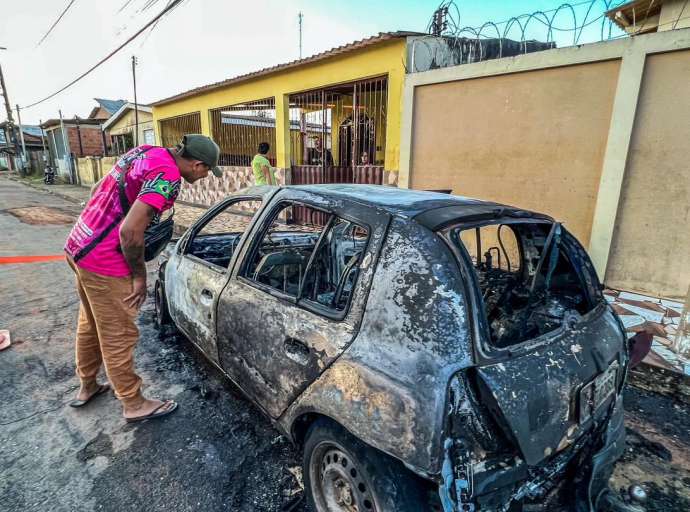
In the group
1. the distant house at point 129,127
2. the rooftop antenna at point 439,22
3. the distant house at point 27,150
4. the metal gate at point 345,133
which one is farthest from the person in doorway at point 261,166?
the distant house at point 27,150

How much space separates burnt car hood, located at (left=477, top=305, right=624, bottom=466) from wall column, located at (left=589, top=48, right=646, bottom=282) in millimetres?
3936

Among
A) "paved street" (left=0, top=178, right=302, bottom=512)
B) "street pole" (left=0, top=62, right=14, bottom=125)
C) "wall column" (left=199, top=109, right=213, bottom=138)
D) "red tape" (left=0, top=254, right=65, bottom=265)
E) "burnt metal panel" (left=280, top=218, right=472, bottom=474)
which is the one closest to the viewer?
"burnt metal panel" (left=280, top=218, right=472, bottom=474)

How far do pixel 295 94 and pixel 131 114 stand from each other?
1403cm

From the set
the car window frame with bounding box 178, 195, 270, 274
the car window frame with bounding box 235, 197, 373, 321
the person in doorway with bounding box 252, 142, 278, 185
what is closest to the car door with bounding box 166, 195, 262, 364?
the car window frame with bounding box 178, 195, 270, 274

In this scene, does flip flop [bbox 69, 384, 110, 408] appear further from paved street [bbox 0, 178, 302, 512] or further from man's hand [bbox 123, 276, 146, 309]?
man's hand [bbox 123, 276, 146, 309]

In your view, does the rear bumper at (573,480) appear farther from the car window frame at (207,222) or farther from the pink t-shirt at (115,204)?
the pink t-shirt at (115,204)

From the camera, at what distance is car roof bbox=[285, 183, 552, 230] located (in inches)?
61.0

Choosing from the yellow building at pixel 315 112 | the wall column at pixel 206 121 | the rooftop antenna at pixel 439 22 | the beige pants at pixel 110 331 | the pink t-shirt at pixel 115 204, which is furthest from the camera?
the wall column at pixel 206 121

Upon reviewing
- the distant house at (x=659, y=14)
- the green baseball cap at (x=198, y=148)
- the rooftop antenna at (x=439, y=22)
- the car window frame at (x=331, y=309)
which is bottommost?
the car window frame at (x=331, y=309)

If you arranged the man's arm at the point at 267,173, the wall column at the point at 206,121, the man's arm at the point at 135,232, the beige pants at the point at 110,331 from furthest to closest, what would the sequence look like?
1. the wall column at the point at 206,121
2. the man's arm at the point at 267,173
3. the beige pants at the point at 110,331
4. the man's arm at the point at 135,232

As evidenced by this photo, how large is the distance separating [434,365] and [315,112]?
12.0 metres

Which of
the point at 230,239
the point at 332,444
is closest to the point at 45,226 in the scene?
the point at 230,239

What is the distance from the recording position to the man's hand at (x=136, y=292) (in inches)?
Result: 89.0

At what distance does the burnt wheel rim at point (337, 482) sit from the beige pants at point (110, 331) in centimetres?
143
